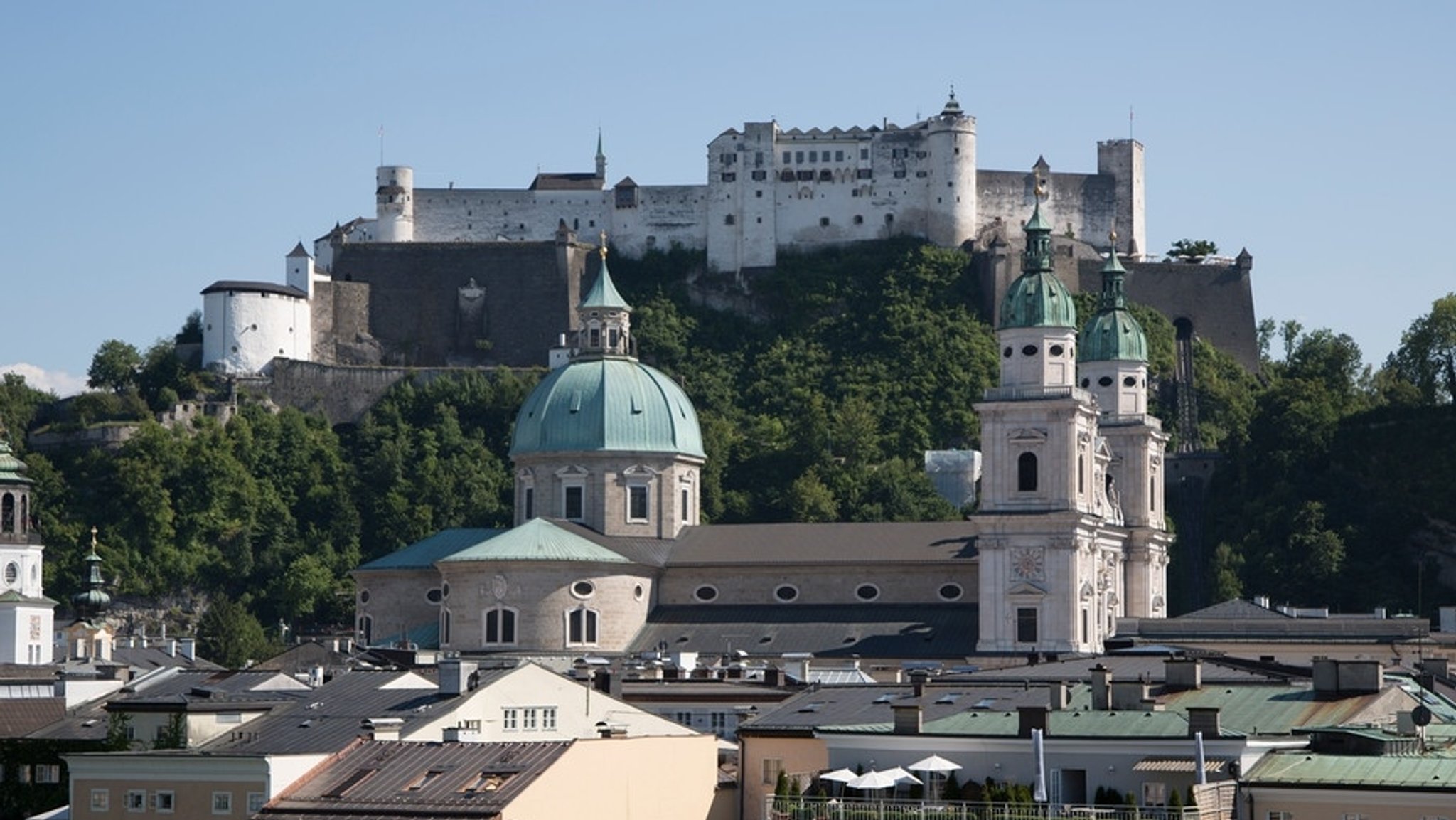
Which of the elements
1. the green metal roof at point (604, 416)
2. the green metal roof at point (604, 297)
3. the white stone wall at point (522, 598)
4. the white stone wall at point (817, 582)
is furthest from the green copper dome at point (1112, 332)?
the white stone wall at point (522, 598)

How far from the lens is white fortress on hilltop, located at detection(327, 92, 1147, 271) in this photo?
145 meters

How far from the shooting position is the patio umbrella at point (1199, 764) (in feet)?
136

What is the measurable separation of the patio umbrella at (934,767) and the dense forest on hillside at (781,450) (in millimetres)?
68346

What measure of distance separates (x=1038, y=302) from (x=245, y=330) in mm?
56349

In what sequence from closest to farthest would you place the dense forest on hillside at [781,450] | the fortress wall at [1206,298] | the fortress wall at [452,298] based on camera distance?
the dense forest on hillside at [781,450] → the fortress wall at [1206,298] → the fortress wall at [452,298]

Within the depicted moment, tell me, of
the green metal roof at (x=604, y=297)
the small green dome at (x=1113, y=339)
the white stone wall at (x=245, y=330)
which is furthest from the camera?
the white stone wall at (x=245, y=330)

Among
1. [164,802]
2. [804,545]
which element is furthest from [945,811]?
[804,545]

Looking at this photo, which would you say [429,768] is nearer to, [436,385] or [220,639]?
[220,639]

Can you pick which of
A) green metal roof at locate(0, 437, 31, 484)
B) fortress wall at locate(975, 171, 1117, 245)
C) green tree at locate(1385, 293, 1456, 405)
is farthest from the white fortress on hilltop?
green metal roof at locate(0, 437, 31, 484)

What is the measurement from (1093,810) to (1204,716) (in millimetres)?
2168

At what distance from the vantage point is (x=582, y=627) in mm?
91250

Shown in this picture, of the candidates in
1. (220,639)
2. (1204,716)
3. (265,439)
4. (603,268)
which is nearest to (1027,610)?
(603,268)

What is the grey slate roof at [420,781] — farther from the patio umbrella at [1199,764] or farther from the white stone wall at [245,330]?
the white stone wall at [245,330]

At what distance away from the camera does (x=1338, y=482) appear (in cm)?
12138
